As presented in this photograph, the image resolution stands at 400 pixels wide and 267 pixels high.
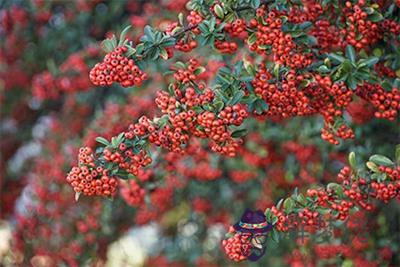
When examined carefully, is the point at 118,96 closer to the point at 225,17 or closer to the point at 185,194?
the point at 185,194

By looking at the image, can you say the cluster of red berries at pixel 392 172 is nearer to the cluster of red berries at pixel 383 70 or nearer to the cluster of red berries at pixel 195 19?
the cluster of red berries at pixel 383 70

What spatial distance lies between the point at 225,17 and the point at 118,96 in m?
1.86

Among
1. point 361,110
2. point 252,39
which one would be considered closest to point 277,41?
point 252,39

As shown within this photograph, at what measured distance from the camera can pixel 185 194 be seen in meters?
3.63

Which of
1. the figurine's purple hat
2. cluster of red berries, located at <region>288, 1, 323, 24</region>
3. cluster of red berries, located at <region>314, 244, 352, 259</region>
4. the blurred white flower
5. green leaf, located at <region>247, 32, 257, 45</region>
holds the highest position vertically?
green leaf, located at <region>247, 32, 257, 45</region>

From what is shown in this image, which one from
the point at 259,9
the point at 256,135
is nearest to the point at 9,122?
the point at 256,135

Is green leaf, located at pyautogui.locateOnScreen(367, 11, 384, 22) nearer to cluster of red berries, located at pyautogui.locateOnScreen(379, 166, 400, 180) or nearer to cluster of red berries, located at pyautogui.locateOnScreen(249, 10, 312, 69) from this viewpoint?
cluster of red berries, located at pyautogui.locateOnScreen(249, 10, 312, 69)

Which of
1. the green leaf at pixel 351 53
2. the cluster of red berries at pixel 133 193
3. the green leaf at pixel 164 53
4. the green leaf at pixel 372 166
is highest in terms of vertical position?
the green leaf at pixel 164 53

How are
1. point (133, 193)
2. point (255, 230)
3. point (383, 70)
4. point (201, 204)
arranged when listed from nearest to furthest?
point (255, 230) < point (383, 70) < point (133, 193) < point (201, 204)

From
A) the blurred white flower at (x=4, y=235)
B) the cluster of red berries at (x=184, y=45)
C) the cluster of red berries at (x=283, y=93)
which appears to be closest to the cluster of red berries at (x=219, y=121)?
the cluster of red berries at (x=283, y=93)

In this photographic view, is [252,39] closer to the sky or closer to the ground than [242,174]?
closer to the sky

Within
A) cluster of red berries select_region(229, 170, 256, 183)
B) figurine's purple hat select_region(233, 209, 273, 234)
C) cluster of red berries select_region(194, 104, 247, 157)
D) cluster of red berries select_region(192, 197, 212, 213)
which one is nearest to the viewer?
cluster of red berries select_region(194, 104, 247, 157)

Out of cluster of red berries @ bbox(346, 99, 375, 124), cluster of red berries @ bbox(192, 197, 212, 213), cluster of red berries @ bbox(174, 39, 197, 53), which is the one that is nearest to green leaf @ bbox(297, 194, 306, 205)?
cluster of red berries @ bbox(174, 39, 197, 53)

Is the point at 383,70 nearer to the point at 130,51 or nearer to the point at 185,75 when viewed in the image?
the point at 185,75
